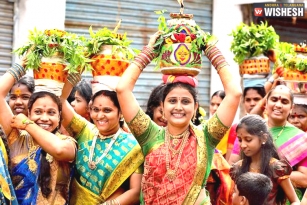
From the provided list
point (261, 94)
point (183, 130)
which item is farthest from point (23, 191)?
point (261, 94)

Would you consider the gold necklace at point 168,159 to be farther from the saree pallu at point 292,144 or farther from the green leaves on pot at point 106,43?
the saree pallu at point 292,144

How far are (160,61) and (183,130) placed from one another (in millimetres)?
534

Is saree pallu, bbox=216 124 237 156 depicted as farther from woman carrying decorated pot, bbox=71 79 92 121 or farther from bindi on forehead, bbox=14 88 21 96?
bindi on forehead, bbox=14 88 21 96

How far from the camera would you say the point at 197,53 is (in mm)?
5480

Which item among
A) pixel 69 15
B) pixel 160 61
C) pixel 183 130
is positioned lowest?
pixel 183 130

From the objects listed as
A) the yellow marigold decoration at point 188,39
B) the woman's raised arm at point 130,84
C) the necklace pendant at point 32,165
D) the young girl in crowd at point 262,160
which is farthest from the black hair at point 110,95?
the young girl in crowd at point 262,160

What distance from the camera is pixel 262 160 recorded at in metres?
6.20

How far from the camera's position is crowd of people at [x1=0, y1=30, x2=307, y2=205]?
5.45m

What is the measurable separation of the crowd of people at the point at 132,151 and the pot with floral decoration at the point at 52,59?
3.9 inches

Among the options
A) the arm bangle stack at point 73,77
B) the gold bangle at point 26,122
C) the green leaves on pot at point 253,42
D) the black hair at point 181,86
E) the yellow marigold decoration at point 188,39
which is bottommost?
the gold bangle at point 26,122

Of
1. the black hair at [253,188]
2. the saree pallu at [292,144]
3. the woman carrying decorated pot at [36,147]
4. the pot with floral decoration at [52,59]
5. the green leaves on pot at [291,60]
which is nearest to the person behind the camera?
the black hair at [253,188]

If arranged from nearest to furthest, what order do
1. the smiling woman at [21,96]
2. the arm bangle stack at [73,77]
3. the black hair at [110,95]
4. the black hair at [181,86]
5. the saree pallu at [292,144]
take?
the black hair at [181,86]
the black hair at [110,95]
the arm bangle stack at [73,77]
the smiling woman at [21,96]
the saree pallu at [292,144]

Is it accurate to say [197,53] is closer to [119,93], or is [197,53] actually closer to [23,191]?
[119,93]

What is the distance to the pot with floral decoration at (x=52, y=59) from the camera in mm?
5797
